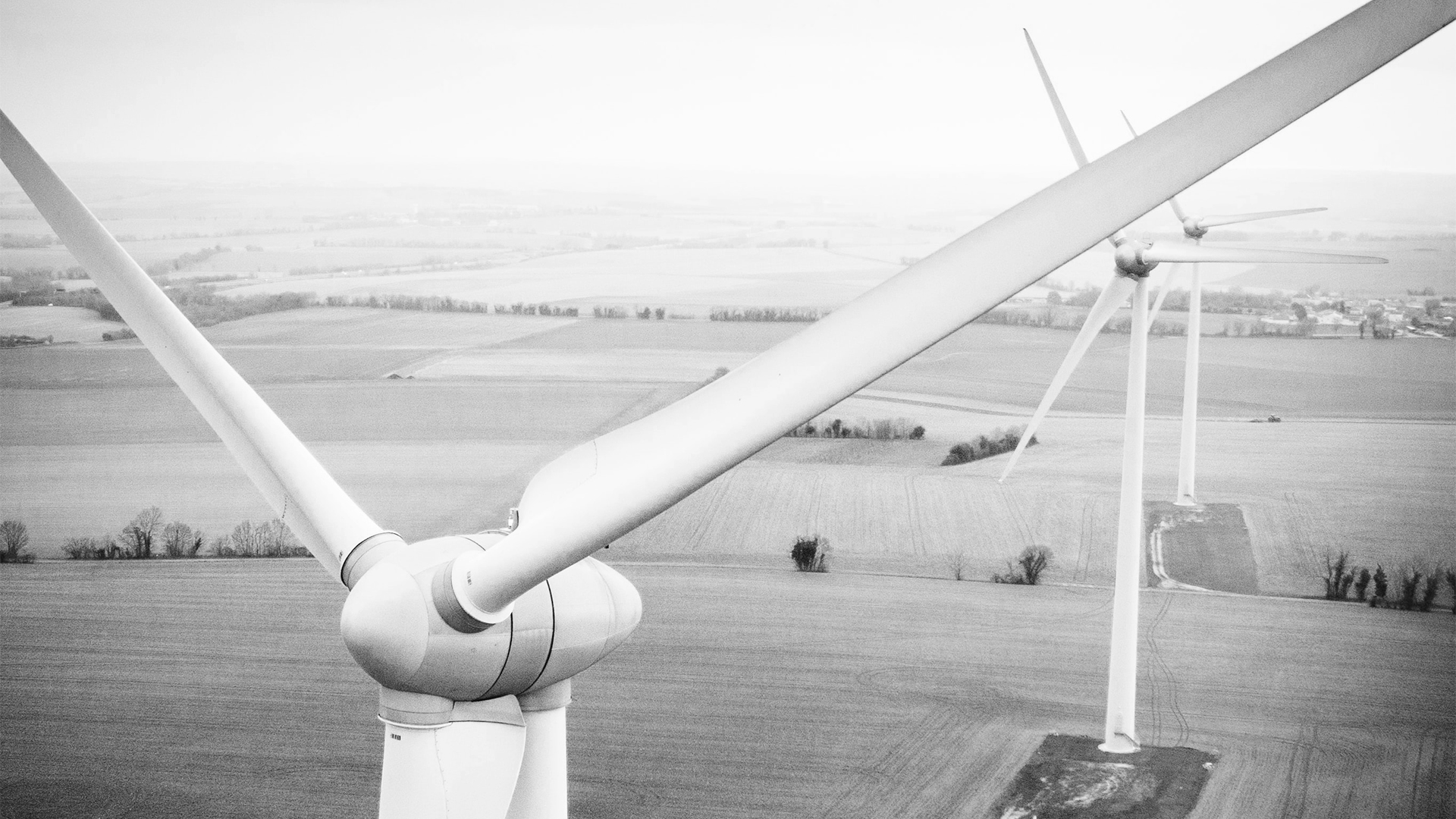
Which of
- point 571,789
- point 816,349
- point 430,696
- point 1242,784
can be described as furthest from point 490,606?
point 1242,784

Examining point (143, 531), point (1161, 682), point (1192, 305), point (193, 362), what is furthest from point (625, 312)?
point (193, 362)

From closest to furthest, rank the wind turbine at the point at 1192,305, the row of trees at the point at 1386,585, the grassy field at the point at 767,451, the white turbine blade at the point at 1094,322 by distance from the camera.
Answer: the white turbine blade at the point at 1094,322, the wind turbine at the point at 1192,305, the row of trees at the point at 1386,585, the grassy field at the point at 767,451

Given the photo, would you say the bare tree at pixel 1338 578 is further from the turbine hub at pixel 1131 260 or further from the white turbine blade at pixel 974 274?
the white turbine blade at pixel 974 274

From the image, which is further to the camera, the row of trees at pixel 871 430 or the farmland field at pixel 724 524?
the row of trees at pixel 871 430

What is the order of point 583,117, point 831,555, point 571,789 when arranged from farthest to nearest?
point 583,117 → point 831,555 → point 571,789

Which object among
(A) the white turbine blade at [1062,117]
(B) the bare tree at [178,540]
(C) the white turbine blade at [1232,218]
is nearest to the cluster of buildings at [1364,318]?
(C) the white turbine blade at [1232,218]

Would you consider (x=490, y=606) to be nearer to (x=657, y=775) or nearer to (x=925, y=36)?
(x=657, y=775)

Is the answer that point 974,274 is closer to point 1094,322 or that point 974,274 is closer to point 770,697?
point 1094,322
